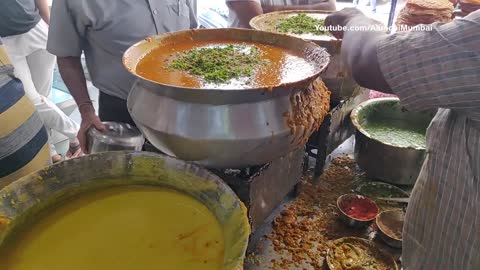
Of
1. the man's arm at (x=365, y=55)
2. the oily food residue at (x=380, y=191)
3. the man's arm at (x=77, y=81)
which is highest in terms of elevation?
the man's arm at (x=365, y=55)

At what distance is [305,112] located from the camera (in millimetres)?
1105

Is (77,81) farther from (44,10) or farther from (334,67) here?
(44,10)

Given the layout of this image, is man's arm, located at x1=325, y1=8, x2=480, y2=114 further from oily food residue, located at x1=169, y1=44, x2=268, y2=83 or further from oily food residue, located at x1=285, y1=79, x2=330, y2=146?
oily food residue, located at x1=169, y1=44, x2=268, y2=83

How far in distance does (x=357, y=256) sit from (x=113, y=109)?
137 centimetres

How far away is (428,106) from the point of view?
987 millimetres

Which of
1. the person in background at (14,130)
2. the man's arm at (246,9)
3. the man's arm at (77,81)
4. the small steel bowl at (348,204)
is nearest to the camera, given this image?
the person in background at (14,130)

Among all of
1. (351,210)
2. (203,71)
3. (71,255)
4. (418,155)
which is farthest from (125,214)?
(418,155)

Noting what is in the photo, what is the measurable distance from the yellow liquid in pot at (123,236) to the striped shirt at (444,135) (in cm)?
62

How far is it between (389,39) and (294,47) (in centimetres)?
44

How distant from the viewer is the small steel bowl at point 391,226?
162 centimetres

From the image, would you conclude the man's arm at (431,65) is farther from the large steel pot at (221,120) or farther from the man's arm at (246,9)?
the man's arm at (246,9)

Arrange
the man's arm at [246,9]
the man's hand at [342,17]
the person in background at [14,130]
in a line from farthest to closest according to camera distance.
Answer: the man's arm at [246,9] → the person in background at [14,130] → the man's hand at [342,17]

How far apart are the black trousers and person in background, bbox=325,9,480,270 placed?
3.69 ft

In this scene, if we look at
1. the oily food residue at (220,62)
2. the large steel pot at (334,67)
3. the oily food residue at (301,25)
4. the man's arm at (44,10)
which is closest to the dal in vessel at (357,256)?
the large steel pot at (334,67)
